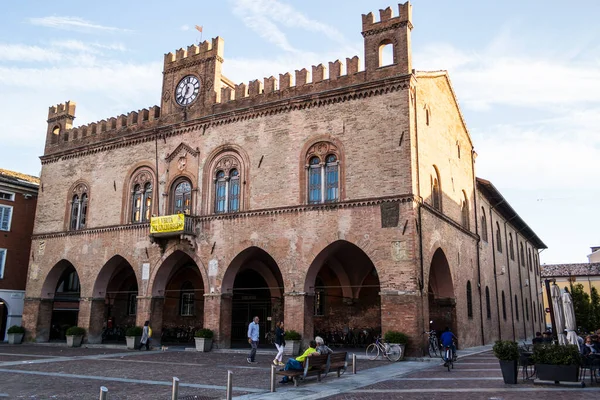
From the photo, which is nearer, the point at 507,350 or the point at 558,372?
the point at 558,372

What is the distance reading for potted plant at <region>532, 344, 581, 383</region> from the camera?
11.7 metres

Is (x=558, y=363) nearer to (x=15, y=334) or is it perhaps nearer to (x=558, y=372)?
(x=558, y=372)

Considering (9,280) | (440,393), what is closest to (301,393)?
(440,393)

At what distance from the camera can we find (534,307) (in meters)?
45.3

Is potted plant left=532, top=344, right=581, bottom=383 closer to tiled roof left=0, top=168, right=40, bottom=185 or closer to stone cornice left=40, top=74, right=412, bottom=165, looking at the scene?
stone cornice left=40, top=74, right=412, bottom=165

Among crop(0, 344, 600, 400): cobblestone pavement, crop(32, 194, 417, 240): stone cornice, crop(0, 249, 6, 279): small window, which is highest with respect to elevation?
crop(32, 194, 417, 240): stone cornice

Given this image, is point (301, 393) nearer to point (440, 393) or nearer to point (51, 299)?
point (440, 393)

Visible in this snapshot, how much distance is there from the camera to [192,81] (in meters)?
26.0

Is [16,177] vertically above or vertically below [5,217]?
above

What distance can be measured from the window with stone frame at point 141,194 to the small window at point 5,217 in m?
9.34

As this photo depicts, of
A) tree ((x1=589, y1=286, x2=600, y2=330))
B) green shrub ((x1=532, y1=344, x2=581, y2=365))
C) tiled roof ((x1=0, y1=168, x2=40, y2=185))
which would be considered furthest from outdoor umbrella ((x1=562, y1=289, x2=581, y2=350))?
tree ((x1=589, y1=286, x2=600, y2=330))

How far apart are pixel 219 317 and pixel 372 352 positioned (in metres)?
6.42

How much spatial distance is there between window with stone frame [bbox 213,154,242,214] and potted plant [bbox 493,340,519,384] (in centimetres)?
1312

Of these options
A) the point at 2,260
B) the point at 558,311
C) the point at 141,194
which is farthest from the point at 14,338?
the point at 558,311
